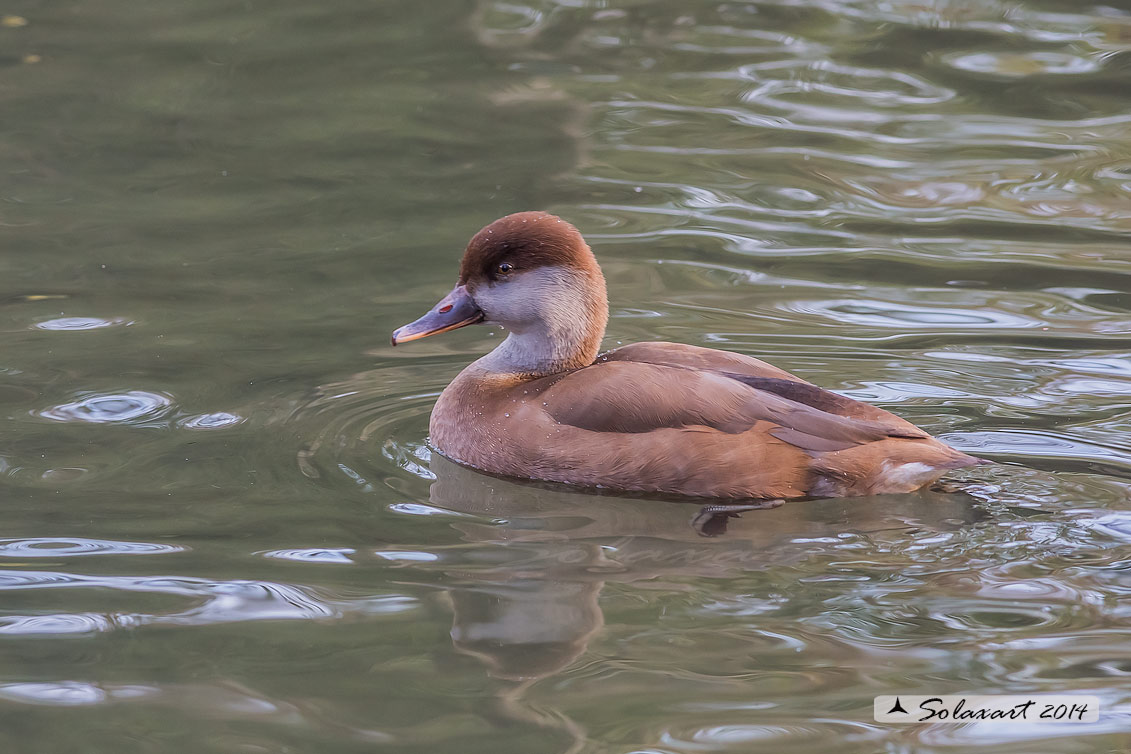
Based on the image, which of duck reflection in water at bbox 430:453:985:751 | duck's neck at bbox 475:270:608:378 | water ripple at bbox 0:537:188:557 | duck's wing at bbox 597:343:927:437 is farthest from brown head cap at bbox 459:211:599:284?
water ripple at bbox 0:537:188:557

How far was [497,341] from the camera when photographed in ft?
25.1

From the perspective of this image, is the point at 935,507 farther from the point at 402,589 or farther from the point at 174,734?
the point at 174,734

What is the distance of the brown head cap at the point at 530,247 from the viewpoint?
619 cm

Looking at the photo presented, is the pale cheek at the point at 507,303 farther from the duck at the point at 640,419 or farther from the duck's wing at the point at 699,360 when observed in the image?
the duck's wing at the point at 699,360

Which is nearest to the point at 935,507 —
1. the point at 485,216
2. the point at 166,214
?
the point at 485,216

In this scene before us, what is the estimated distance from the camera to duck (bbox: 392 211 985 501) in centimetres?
561

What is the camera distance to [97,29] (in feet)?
39.4

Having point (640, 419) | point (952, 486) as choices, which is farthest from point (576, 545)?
point (952, 486)

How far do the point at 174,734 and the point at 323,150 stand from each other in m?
6.66

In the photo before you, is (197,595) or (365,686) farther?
(197,595)

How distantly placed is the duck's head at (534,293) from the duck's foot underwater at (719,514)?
40.5 inches

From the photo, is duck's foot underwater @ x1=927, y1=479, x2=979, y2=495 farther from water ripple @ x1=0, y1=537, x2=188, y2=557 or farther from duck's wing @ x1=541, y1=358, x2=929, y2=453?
→ water ripple @ x1=0, y1=537, x2=188, y2=557

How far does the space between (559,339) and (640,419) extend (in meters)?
0.77

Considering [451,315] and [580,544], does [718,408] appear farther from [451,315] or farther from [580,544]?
[451,315]
